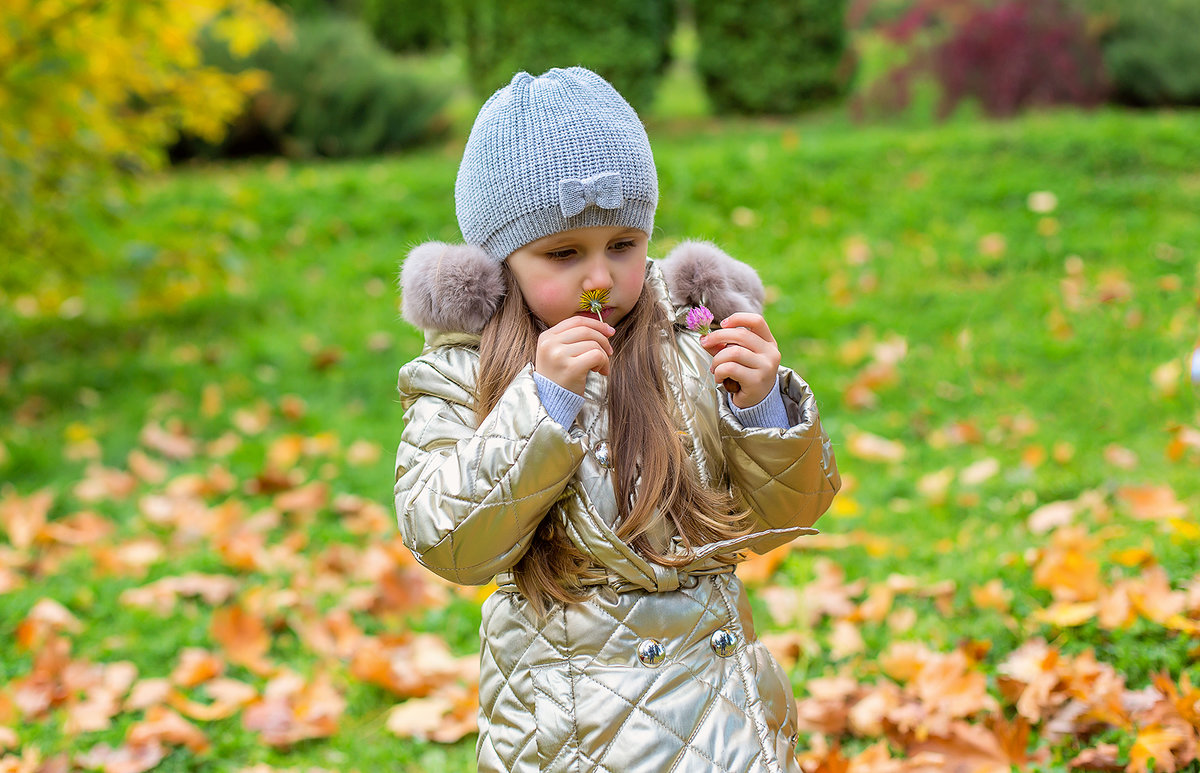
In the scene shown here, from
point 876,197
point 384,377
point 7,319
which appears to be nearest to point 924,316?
point 876,197

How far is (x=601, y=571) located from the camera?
1.68 m

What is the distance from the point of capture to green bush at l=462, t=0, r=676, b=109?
9.09 m

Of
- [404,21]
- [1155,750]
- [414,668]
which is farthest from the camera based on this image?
[404,21]

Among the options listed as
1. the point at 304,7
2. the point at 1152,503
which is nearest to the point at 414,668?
the point at 1152,503

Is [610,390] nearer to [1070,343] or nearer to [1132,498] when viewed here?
[1132,498]

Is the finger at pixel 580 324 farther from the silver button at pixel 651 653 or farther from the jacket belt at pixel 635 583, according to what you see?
the silver button at pixel 651 653

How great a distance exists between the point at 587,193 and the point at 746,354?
1.13 feet

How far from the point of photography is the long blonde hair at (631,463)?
5.47 feet

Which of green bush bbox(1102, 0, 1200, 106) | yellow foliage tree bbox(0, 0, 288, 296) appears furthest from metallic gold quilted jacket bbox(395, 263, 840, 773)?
green bush bbox(1102, 0, 1200, 106)

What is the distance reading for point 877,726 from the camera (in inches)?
95.8

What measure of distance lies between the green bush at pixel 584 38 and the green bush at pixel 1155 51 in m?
3.72

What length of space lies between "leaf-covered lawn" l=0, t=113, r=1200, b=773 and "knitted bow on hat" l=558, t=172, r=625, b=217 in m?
0.82

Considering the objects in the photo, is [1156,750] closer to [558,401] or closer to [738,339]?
[738,339]

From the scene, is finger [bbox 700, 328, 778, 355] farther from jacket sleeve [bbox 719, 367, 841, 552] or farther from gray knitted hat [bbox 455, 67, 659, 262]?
gray knitted hat [bbox 455, 67, 659, 262]
